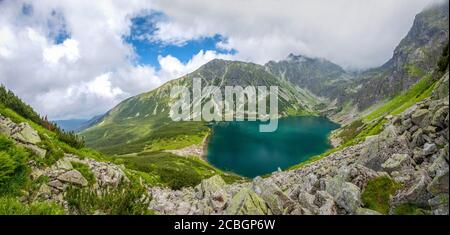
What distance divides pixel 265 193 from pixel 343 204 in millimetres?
4347

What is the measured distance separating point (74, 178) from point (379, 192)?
Answer: 1957 cm

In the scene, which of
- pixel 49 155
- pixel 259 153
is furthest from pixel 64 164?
pixel 259 153

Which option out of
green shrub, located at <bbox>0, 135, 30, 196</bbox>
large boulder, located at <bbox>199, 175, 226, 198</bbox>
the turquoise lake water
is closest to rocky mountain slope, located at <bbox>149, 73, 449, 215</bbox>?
large boulder, located at <bbox>199, 175, 226, 198</bbox>

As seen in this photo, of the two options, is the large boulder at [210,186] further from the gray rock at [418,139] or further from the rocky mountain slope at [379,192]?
the gray rock at [418,139]

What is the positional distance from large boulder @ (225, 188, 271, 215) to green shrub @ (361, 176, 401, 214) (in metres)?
5.49

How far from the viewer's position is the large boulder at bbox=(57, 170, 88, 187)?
874 inches

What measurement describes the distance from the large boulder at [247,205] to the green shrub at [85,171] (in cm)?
1220

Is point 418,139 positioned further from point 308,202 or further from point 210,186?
point 210,186

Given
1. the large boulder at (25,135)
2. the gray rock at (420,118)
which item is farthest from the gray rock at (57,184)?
the gray rock at (420,118)

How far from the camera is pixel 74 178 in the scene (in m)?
22.9

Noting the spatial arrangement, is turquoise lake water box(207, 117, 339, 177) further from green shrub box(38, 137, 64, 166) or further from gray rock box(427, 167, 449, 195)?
gray rock box(427, 167, 449, 195)
